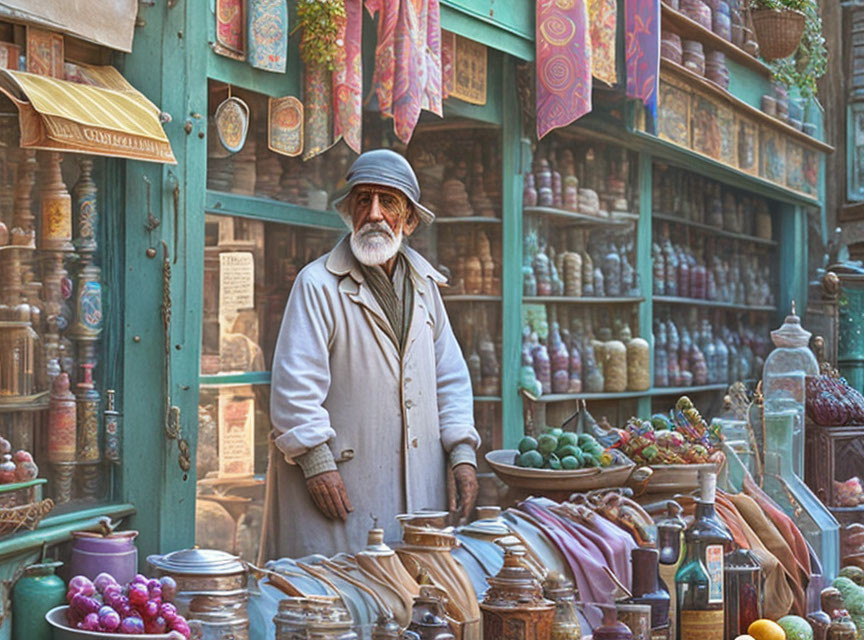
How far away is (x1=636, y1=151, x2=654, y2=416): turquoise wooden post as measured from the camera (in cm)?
776

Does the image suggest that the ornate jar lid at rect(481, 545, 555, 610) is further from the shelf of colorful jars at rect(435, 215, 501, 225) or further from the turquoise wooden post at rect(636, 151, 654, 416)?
the turquoise wooden post at rect(636, 151, 654, 416)

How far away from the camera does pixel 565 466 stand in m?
3.68

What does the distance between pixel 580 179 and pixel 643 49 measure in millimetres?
974

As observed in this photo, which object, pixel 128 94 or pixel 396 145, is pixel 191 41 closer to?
pixel 128 94

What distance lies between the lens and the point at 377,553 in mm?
2387

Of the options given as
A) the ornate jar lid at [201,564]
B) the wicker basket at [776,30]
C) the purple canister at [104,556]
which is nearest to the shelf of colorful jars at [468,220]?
the wicker basket at [776,30]

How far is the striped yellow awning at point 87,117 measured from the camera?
3598mm

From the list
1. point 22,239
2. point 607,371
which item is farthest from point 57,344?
point 607,371

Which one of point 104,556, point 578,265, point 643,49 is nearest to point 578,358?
point 578,265

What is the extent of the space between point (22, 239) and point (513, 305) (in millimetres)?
3185

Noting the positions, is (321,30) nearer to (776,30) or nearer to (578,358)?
(578,358)

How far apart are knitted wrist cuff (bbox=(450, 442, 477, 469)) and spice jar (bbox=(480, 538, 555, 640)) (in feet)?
5.85

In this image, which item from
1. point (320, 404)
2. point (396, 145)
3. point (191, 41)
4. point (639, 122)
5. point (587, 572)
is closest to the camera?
point (587, 572)

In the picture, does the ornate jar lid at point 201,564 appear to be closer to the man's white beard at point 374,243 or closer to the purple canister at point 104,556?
the purple canister at point 104,556
